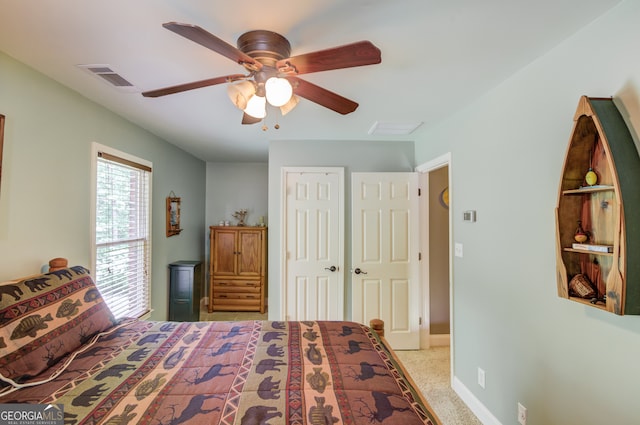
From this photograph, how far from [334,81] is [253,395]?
1.78 metres

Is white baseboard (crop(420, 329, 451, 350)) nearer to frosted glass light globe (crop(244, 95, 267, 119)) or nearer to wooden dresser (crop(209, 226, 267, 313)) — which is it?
wooden dresser (crop(209, 226, 267, 313))

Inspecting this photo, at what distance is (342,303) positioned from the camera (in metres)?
3.29

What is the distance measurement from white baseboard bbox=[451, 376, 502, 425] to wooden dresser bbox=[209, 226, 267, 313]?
280 centimetres

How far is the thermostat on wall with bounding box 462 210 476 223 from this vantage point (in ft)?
7.36

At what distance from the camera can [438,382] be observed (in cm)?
265

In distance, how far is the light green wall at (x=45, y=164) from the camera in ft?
5.48

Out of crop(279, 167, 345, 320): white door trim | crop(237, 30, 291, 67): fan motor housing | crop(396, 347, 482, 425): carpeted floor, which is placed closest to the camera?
crop(237, 30, 291, 67): fan motor housing

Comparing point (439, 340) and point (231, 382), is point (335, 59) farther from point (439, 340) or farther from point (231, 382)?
point (439, 340)

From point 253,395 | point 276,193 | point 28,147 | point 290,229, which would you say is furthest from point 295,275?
point 28,147

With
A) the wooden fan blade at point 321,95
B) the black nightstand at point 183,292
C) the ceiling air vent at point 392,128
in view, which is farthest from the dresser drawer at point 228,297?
the wooden fan blade at point 321,95

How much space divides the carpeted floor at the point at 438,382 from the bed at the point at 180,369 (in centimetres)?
111

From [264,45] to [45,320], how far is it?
66.5 inches

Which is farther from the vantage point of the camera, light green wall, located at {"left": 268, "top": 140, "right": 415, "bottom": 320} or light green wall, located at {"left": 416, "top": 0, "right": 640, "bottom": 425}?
light green wall, located at {"left": 268, "top": 140, "right": 415, "bottom": 320}

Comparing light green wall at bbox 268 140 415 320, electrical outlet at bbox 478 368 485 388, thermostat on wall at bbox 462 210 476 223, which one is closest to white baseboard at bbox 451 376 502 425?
electrical outlet at bbox 478 368 485 388
